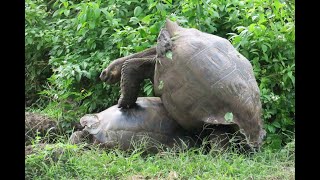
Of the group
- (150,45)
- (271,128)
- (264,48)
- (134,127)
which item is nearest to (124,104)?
(134,127)

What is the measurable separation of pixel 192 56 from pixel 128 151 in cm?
103

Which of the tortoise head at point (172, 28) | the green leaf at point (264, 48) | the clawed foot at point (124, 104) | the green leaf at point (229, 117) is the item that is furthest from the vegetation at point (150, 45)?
the tortoise head at point (172, 28)

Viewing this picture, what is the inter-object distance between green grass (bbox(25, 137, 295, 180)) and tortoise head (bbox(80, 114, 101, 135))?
40 cm

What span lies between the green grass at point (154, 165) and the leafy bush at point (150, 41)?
0.86 meters

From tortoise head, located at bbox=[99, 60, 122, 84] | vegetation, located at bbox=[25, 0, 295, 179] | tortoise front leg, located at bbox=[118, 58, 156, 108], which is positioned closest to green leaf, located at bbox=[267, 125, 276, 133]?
vegetation, located at bbox=[25, 0, 295, 179]

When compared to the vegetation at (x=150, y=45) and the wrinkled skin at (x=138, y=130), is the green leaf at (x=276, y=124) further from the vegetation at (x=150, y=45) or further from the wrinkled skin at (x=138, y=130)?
the wrinkled skin at (x=138, y=130)

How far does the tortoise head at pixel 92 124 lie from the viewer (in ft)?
16.2

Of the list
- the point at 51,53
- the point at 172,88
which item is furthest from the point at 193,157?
the point at 51,53

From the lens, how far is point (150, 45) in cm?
572

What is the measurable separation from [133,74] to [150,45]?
2.90 ft

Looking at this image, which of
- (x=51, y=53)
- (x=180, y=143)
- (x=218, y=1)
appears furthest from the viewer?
(x=51, y=53)

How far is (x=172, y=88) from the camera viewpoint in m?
4.57

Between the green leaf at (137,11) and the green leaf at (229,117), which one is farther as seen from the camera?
the green leaf at (137,11)

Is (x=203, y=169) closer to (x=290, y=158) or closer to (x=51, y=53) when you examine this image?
(x=290, y=158)
